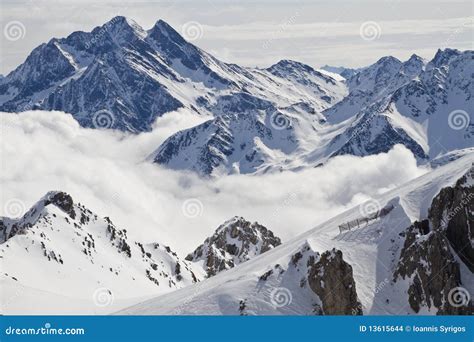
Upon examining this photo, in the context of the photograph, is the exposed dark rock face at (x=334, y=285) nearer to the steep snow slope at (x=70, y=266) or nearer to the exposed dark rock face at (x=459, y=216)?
the exposed dark rock face at (x=459, y=216)

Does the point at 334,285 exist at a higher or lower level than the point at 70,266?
lower

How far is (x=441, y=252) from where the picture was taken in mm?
88750

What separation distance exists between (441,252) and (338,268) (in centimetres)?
1373

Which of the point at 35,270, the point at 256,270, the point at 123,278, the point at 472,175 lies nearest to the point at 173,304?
the point at 256,270

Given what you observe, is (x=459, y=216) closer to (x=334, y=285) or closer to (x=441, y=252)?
(x=441, y=252)

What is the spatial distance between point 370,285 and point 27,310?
183 feet

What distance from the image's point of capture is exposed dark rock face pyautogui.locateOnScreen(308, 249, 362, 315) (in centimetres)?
8619

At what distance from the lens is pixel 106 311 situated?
388ft

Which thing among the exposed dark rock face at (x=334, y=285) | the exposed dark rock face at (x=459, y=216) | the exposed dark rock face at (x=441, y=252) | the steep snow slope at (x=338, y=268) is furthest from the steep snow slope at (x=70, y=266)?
the exposed dark rock face at (x=459, y=216)

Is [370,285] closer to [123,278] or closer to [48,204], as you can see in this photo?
[123,278]

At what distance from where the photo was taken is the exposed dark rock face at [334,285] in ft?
283

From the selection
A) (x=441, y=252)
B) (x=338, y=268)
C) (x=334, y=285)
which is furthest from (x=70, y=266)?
(x=441, y=252)

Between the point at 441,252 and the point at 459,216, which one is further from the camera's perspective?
the point at 459,216
